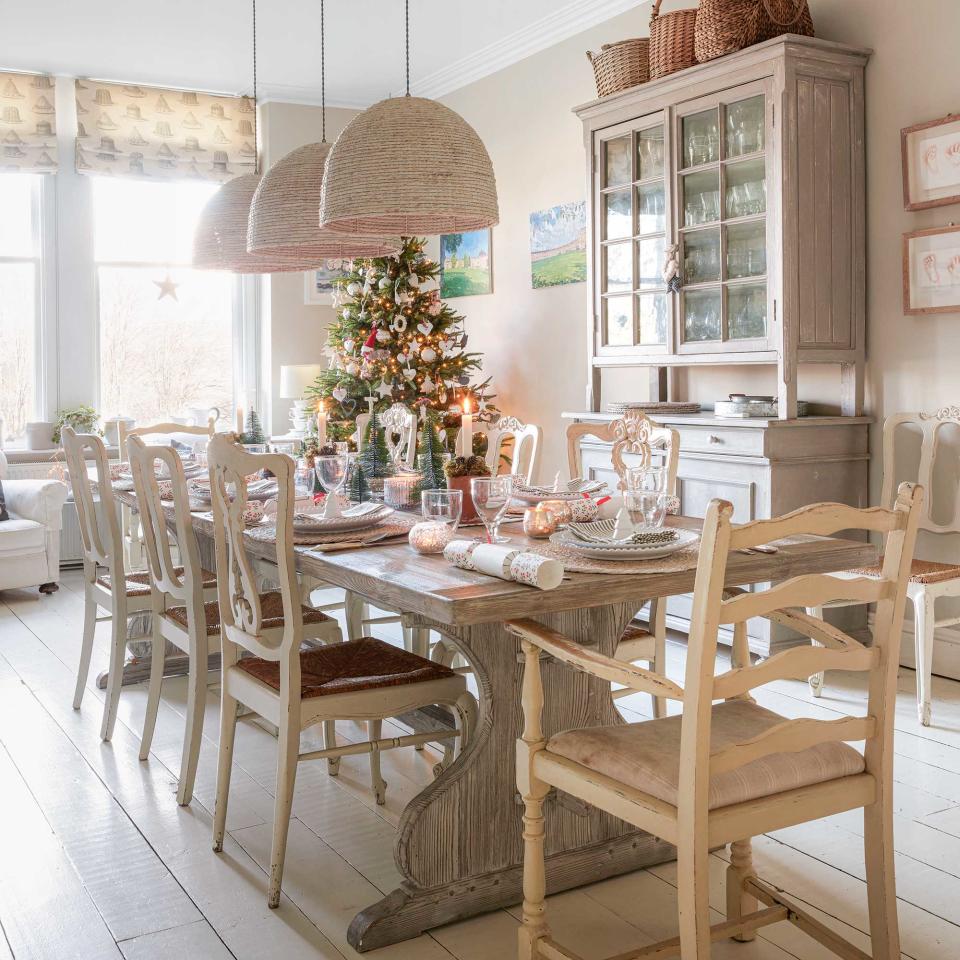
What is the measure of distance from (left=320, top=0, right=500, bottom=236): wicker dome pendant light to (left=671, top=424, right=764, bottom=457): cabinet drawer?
173cm

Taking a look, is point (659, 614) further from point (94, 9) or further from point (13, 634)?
point (94, 9)

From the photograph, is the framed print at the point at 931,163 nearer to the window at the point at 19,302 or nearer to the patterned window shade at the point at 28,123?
the patterned window shade at the point at 28,123

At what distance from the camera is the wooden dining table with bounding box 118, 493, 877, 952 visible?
2.08 meters

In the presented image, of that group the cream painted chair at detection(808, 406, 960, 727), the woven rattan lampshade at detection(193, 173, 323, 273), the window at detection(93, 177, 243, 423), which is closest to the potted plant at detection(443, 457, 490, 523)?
the woven rattan lampshade at detection(193, 173, 323, 273)

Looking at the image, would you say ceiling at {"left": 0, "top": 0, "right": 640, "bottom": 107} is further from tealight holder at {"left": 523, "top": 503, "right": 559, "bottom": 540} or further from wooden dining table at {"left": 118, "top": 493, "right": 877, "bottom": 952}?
wooden dining table at {"left": 118, "top": 493, "right": 877, "bottom": 952}

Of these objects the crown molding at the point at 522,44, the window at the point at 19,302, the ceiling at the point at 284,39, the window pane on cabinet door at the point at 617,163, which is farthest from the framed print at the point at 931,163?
the window at the point at 19,302

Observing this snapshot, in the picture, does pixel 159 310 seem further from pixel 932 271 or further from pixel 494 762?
pixel 494 762

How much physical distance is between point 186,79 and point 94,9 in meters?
1.32

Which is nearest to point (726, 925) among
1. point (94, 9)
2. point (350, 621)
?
point (350, 621)

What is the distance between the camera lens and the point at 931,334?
3908 millimetres

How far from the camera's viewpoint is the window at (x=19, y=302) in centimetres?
660

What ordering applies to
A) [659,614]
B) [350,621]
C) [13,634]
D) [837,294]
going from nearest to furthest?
[659,614]
[350,621]
[837,294]
[13,634]

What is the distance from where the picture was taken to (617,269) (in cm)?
478

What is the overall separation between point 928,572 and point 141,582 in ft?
8.44
